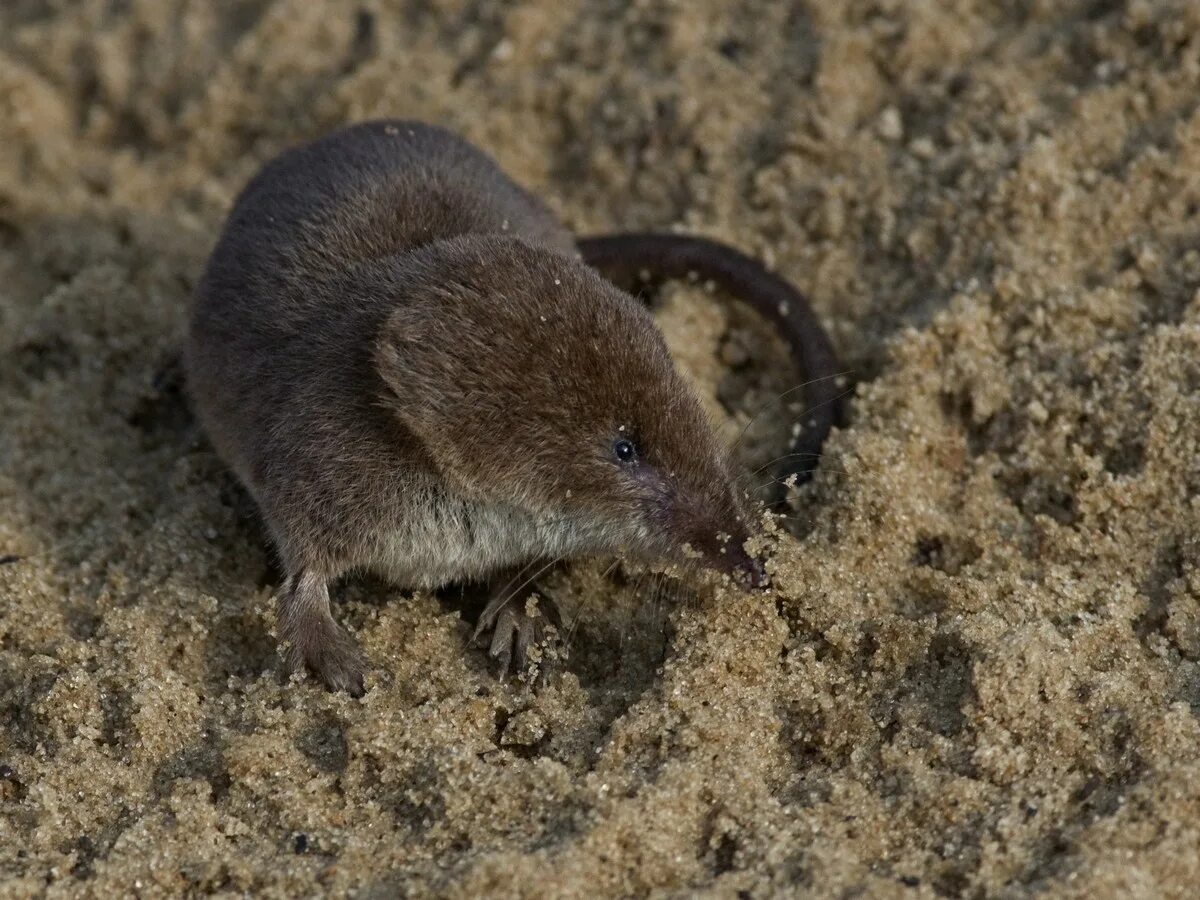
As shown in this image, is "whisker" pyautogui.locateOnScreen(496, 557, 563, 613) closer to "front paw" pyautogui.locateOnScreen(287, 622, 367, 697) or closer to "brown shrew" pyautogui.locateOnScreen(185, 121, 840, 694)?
"brown shrew" pyautogui.locateOnScreen(185, 121, 840, 694)

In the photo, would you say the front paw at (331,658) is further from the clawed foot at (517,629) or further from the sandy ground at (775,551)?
the clawed foot at (517,629)

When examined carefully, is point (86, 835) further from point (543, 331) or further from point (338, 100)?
point (338, 100)

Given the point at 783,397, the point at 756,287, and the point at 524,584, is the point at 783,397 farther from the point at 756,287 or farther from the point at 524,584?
the point at 524,584

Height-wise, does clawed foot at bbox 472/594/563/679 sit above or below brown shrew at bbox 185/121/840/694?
below

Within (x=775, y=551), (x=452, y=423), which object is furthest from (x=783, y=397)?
(x=452, y=423)

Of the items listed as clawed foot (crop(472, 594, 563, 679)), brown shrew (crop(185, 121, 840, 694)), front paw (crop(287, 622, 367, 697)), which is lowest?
front paw (crop(287, 622, 367, 697))

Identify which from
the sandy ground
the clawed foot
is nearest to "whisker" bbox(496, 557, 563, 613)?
the clawed foot

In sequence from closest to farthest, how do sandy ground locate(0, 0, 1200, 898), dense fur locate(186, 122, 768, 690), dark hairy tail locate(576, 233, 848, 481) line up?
sandy ground locate(0, 0, 1200, 898), dense fur locate(186, 122, 768, 690), dark hairy tail locate(576, 233, 848, 481)
